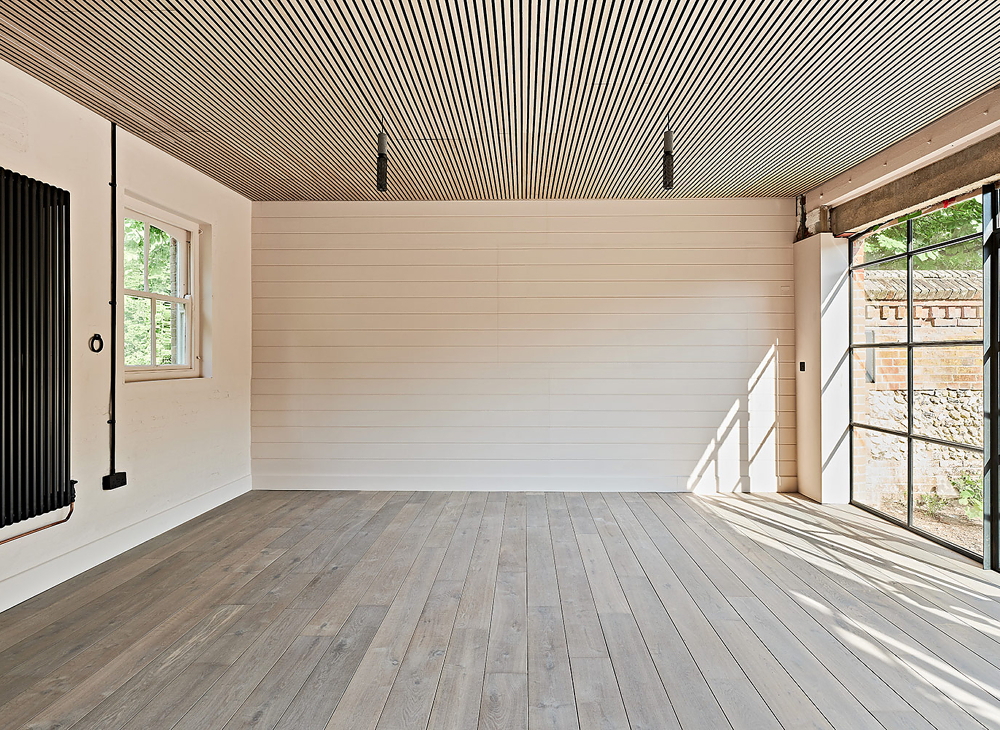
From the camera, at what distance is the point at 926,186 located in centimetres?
432

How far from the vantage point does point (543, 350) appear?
20.6 ft

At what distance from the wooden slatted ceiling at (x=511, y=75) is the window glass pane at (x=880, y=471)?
2.20 m

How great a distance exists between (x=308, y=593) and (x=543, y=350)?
3422 mm

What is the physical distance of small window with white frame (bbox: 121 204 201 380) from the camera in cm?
458

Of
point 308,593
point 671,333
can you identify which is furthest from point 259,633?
point 671,333

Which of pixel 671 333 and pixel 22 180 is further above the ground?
pixel 22 180

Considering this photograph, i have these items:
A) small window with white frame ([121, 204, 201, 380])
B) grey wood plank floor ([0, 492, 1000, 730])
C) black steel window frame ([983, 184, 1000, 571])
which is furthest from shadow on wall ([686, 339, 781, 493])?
small window with white frame ([121, 204, 201, 380])

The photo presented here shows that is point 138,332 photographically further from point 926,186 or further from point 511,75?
point 926,186

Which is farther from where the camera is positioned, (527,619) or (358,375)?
(358,375)

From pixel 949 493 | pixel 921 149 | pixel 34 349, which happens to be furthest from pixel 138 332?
pixel 949 493

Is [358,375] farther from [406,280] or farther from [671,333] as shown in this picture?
[671,333]

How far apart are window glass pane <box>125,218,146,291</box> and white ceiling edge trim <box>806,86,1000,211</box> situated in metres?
5.35

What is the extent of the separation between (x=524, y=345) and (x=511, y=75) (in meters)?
3.11

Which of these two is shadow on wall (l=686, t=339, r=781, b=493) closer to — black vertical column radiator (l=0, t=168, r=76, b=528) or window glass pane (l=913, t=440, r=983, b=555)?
window glass pane (l=913, t=440, r=983, b=555)
